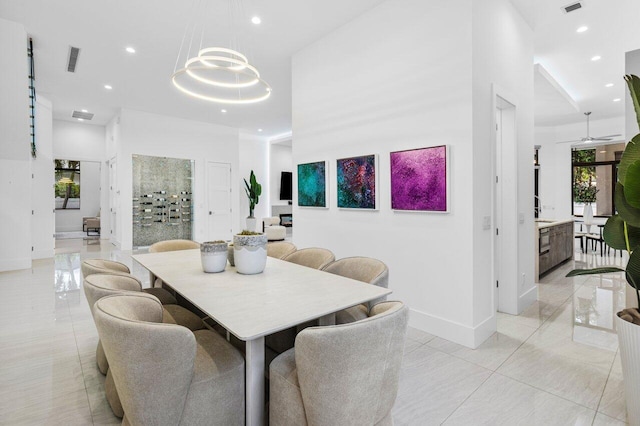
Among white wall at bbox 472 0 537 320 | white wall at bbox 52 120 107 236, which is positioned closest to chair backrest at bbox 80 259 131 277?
white wall at bbox 472 0 537 320

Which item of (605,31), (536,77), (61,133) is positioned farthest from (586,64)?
(61,133)

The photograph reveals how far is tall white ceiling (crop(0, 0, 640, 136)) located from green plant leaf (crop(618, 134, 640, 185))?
72.3 inches

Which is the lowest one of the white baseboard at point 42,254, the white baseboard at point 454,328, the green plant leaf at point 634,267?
the white baseboard at point 454,328

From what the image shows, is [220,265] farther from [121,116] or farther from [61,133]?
[61,133]

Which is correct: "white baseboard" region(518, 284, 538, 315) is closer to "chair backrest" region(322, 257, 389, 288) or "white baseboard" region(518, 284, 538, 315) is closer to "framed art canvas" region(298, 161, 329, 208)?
"chair backrest" region(322, 257, 389, 288)

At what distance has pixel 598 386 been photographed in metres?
2.23

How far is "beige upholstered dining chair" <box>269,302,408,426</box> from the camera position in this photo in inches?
46.6

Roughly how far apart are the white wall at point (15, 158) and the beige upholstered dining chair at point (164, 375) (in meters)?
5.57

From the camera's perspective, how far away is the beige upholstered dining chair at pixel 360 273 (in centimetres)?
212

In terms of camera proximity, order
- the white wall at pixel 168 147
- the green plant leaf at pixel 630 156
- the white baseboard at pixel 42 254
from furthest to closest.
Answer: the white wall at pixel 168 147 < the white baseboard at pixel 42 254 < the green plant leaf at pixel 630 156

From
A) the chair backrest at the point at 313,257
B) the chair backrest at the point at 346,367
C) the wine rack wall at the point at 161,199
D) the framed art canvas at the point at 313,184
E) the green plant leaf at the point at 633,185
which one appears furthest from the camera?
the wine rack wall at the point at 161,199

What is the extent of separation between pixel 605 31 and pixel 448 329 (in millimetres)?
4539

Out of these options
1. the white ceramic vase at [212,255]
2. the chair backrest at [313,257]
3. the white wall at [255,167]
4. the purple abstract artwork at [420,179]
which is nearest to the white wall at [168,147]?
the white wall at [255,167]

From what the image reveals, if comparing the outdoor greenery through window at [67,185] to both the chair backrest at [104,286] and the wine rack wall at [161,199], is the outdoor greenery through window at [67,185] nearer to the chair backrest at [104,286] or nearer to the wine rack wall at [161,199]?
the wine rack wall at [161,199]
